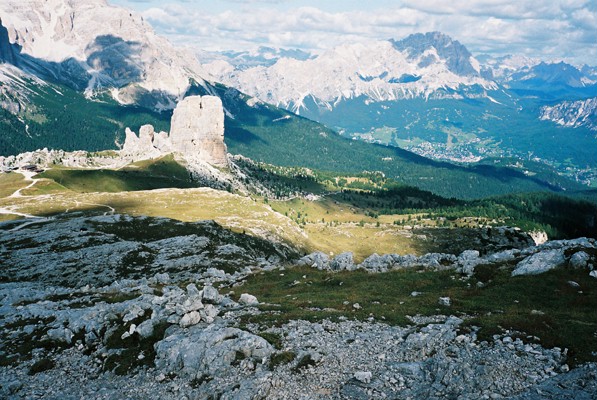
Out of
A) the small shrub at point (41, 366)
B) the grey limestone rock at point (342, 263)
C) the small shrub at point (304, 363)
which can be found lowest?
the grey limestone rock at point (342, 263)

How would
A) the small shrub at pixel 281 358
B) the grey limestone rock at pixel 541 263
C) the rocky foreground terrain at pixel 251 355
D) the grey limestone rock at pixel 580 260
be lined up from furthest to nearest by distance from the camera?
1. the grey limestone rock at pixel 541 263
2. the grey limestone rock at pixel 580 260
3. the small shrub at pixel 281 358
4. the rocky foreground terrain at pixel 251 355

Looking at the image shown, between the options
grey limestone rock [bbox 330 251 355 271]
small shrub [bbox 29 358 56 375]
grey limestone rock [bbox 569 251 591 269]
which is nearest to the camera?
small shrub [bbox 29 358 56 375]

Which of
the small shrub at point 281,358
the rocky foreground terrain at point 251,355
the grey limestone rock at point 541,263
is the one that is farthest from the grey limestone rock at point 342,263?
the small shrub at point 281,358

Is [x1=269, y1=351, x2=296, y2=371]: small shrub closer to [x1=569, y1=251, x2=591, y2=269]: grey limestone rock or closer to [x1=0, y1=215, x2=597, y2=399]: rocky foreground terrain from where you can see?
[x1=0, y1=215, x2=597, y2=399]: rocky foreground terrain

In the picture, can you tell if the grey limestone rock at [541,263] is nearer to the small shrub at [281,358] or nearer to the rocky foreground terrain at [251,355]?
the rocky foreground terrain at [251,355]

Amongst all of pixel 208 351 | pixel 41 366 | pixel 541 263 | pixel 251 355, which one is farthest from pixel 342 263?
pixel 41 366

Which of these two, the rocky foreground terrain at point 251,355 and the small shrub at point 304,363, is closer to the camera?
the rocky foreground terrain at point 251,355

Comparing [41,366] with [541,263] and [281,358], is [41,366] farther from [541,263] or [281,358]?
[541,263]

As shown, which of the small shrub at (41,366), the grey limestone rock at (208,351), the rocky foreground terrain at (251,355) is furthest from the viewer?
the small shrub at (41,366)

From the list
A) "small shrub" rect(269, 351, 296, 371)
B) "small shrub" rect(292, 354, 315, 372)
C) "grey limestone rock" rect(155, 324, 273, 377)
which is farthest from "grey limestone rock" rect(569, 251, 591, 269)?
"grey limestone rock" rect(155, 324, 273, 377)

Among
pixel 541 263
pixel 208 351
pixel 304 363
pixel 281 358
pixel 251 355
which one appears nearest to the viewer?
pixel 304 363

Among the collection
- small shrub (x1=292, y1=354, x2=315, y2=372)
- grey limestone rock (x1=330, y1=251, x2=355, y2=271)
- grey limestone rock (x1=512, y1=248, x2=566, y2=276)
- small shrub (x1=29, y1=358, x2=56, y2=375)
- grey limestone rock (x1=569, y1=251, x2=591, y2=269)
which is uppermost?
small shrub (x1=292, y1=354, x2=315, y2=372)

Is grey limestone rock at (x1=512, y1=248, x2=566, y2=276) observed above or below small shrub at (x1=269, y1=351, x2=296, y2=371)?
below


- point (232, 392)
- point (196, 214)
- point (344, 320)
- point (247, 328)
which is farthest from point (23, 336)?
point (196, 214)
